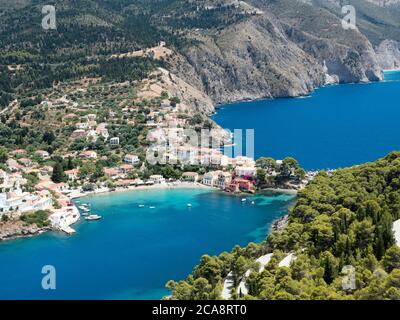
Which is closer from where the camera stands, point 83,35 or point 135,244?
point 135,244

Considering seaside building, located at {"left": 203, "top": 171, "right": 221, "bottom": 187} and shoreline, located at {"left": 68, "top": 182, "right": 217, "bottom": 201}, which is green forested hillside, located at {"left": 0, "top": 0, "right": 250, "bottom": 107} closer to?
shoreline, located at {"left": 68, "top": 182, "right": 217, "bottom": 201}

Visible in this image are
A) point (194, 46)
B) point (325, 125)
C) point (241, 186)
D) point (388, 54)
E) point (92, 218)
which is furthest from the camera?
point (388, 54)

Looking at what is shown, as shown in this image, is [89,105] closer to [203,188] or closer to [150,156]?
[150,156]

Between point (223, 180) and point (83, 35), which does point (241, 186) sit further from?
point (83, 35)

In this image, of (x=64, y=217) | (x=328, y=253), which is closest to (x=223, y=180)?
(x=64, y=217)

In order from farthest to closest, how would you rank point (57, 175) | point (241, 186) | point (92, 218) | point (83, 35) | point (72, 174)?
1. point (83, 35)
2. point (72, 174)
3. point (57, 175)
4. point (241, 186)
5. point (92, 218)

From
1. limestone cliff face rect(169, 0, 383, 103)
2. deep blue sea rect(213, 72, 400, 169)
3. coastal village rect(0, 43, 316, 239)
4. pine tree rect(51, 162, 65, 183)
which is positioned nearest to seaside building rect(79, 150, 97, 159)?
coastal village rect(0, 43, 316, 239)
